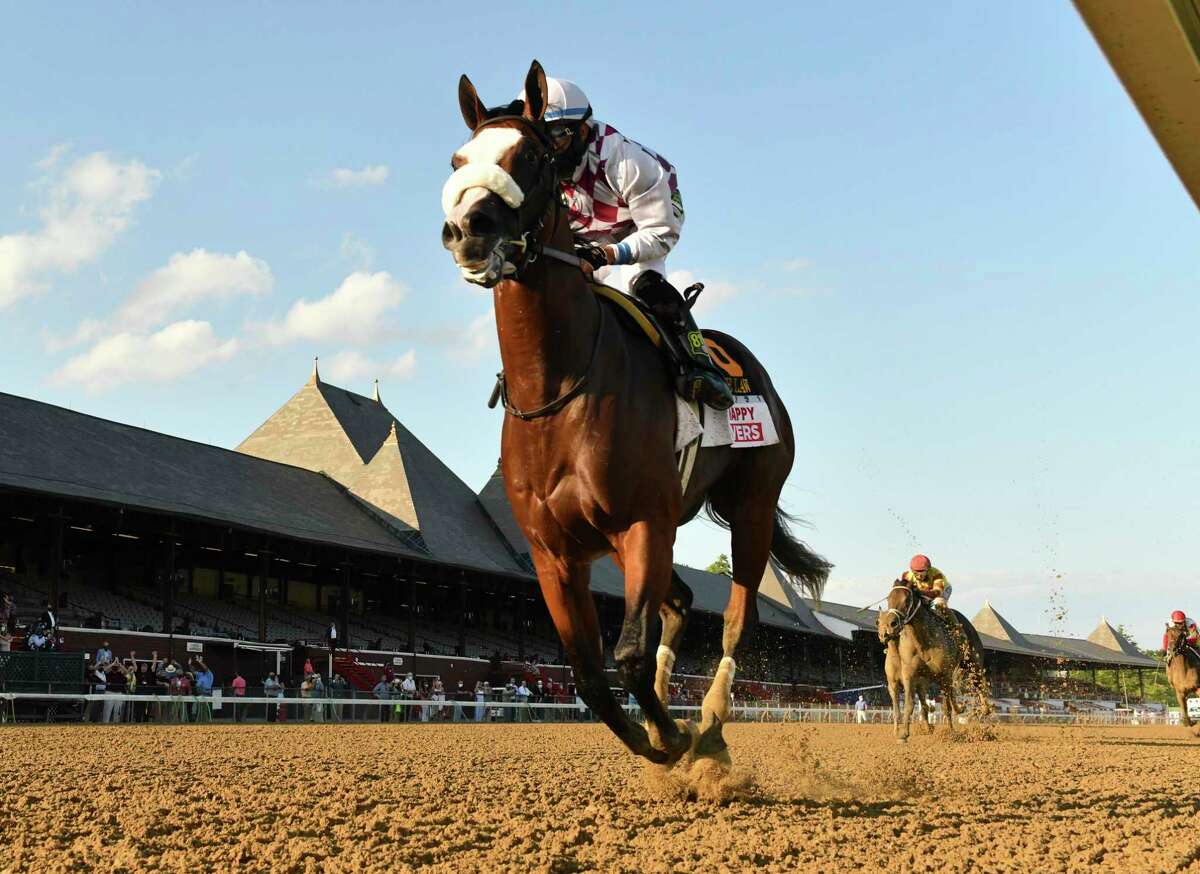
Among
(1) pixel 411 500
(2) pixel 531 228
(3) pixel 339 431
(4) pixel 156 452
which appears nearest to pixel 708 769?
(2) pixel 531 228

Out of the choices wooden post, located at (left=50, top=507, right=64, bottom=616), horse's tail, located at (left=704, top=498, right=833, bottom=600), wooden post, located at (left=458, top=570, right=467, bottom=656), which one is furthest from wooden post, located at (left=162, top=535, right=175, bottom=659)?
horse's tail, located at (left=704, top=498, right=833, bottom=600)

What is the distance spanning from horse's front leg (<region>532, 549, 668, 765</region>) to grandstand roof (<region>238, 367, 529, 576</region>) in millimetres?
29062

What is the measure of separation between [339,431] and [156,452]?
13943 millimetres

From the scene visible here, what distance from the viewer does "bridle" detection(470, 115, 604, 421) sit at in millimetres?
4551

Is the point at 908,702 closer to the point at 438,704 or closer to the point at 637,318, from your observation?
A: the point at 637,318

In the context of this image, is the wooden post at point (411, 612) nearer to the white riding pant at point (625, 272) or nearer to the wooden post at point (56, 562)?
the wooden post at point (56, 562)

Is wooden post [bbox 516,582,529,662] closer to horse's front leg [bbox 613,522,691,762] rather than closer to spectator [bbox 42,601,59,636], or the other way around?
spectator [bbox 42,601,59,636]

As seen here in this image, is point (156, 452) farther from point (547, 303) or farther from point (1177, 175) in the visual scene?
point (1177, 175)

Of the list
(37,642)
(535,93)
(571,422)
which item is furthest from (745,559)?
(37,642)

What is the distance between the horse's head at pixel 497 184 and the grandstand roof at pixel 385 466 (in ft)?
97.1

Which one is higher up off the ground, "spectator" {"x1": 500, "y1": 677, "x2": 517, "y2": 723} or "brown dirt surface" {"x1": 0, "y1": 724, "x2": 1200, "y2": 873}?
"brown dirt surface" {"x1": 0, "y1": 724, "x2": 1200, "y2": 873}

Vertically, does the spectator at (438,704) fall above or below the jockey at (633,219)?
below

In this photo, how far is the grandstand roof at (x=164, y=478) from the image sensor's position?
956 inches

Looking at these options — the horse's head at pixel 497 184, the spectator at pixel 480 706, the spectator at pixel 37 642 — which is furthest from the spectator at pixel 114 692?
the horse's head at pixel 497 184
